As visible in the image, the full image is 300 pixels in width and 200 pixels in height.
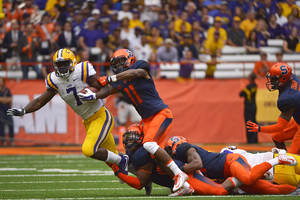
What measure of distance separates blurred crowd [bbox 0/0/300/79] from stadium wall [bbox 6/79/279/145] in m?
0.44

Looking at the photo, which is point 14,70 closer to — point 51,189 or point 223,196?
point 51,189

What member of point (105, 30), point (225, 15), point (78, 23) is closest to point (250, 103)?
point (225, 15)

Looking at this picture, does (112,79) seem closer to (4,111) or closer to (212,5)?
(4,111)

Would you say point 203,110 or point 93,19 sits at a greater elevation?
point 93,19

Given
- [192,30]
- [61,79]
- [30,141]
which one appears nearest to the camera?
[61,79]

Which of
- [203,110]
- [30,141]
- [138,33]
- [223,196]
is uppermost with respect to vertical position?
[138,33]

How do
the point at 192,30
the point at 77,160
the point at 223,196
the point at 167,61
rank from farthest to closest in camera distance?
the point at 192,30 < the point at 167,61 < the point at 77,160 < the point at 223,196

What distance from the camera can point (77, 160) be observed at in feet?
29.5

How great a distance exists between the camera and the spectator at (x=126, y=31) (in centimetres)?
1218

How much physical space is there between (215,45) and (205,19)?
163 centimetres

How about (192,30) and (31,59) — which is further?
(192,30)

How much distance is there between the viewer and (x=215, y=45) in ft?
41.1

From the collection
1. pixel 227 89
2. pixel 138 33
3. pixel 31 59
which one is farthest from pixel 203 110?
pixel 31 59

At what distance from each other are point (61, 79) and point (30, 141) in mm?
5708
